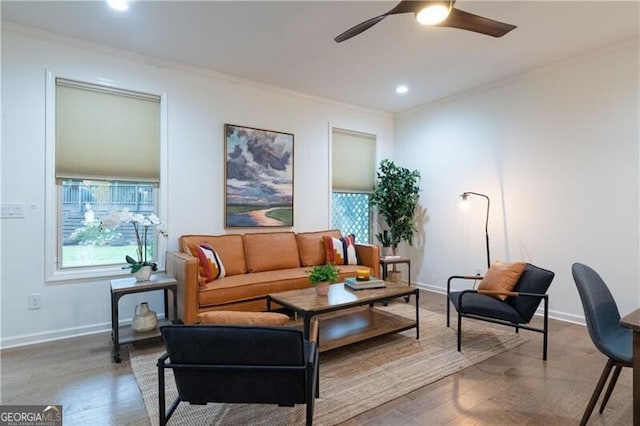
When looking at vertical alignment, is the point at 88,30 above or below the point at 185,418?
above

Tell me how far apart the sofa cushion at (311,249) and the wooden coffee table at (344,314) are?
1.01 m

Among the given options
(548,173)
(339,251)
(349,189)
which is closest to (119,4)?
(339,251)

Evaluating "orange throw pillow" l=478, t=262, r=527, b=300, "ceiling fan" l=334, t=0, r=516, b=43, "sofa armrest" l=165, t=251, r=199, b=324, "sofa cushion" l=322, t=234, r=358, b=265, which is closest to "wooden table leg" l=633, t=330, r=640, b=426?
"orange throw pillow" l=478, t=262, r=527, b=300

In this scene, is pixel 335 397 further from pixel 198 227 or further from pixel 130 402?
pixel 198 227

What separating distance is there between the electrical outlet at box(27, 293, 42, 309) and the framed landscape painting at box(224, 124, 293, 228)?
1.87m

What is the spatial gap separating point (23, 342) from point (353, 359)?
2.91 m

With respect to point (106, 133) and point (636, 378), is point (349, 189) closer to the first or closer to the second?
point (106, 133)

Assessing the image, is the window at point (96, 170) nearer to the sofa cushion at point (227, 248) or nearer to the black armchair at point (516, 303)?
the sofa cushion at point (227, 248)

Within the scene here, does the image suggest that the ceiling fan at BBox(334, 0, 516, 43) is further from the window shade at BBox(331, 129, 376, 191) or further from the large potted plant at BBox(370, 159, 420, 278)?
the large potted plant at BBox(370, 159, 420, 278)

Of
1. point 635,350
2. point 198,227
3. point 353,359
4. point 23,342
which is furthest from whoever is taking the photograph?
point 198,227

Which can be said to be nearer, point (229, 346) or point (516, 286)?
point (229, 346)

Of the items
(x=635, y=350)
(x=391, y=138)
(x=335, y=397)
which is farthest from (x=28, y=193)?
(x=391, y=138)

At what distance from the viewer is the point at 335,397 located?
2172 millimetres

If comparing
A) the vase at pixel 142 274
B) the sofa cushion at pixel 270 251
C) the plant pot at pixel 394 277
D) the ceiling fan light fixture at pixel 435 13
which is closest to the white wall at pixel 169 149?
the sofa cushion at pixel 270 251
